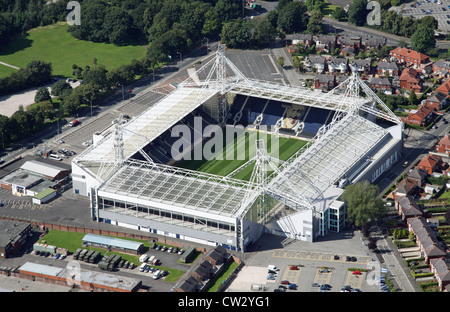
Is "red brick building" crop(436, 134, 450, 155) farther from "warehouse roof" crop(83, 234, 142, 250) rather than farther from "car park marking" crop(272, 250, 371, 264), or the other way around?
"warehouse roof" crop(83, 234, 142, 250)

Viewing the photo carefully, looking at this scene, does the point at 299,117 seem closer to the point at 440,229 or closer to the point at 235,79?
the point at 235,79

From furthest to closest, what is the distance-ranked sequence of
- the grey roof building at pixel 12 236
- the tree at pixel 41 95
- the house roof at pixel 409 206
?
1. the tree at pixel 41 95
2. the house roof at pixel 409 206
3. the grey roof building at pixel 12 236

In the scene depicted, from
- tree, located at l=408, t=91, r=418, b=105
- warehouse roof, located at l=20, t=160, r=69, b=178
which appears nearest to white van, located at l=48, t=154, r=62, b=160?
warehouse roof, located at l=20, t=160, r=69, b=178

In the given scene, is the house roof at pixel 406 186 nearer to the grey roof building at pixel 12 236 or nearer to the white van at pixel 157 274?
the white van at pixel 157 274

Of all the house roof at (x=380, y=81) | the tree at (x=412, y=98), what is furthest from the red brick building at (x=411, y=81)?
the tree at (x=412, y=98)

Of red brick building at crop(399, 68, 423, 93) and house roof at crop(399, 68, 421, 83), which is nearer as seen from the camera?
red brick building at crop(399, 68, 423, 93)

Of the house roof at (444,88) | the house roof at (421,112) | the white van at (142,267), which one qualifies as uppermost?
the house roof at (444,88)

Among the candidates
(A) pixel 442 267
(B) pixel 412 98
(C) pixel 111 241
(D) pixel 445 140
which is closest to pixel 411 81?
(B) pixel 412 98

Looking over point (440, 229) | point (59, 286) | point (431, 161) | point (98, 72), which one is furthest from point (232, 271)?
point (98, 72)
